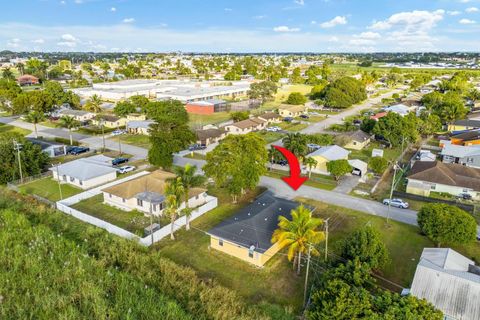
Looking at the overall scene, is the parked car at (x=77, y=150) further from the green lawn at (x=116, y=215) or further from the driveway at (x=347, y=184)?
the driveway at (x=347, y=184)

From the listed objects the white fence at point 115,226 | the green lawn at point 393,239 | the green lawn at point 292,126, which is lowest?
the green lawn at point 393,239

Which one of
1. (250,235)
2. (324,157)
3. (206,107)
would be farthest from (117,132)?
(250,235)

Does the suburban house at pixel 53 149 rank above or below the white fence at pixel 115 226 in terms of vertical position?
above

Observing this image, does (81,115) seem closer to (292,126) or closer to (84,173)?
(84,173)

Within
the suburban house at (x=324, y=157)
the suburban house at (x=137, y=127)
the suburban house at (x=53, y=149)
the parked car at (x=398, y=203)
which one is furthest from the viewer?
the suburban house at (x=137, y=127)

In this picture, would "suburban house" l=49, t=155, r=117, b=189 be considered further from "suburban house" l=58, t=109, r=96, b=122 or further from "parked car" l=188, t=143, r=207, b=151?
"suburban house" l=58, t=109, r=96, b=122

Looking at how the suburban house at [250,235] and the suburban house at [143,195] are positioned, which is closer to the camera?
the suburban house at [250,235]

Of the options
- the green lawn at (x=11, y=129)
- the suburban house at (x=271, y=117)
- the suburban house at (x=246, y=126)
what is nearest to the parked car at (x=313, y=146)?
the suburban house at (x=246, y=126)
